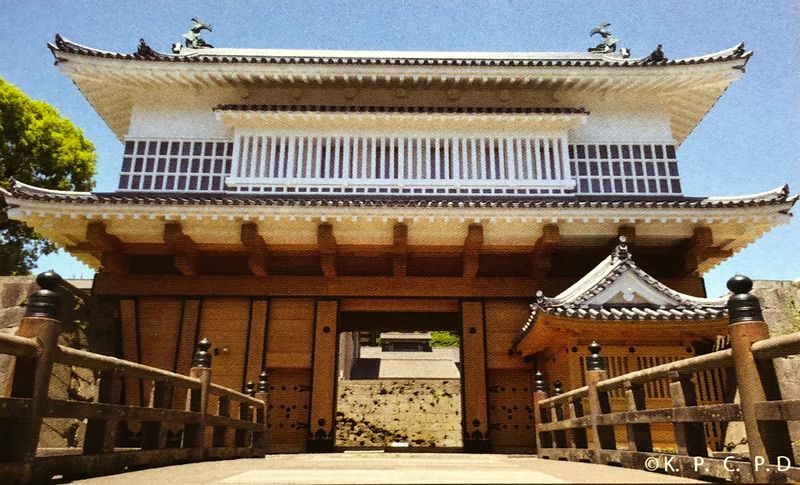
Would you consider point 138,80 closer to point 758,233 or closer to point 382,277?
point 382,277

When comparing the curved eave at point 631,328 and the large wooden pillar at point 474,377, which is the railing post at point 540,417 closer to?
the curved eave at point 631,328

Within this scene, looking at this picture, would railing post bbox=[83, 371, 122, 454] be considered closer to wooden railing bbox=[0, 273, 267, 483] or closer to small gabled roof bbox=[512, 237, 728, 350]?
wooden railing bbox=[0, 273, 267, 483]

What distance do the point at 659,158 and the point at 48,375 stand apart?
12.5 metres

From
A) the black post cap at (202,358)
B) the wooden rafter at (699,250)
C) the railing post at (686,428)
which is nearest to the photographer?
the railing post at (686,428)

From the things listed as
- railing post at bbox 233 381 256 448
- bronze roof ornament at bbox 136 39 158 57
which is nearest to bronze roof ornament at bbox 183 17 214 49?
bronze roof ornament at bbox 136 39 158 57

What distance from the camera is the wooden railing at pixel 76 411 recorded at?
3.49 metres

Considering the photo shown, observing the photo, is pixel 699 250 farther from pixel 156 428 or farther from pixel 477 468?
pixel 156 428

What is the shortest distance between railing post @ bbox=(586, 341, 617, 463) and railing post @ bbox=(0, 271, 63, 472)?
5.07 meters

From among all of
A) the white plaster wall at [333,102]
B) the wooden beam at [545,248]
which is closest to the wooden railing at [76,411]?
the wooden beam at [545,248]

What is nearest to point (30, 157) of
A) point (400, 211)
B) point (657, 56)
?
point (400, 211)

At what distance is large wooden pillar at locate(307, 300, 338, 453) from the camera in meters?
10.3

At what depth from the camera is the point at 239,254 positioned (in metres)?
11.4

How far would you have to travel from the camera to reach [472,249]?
10.7 meters

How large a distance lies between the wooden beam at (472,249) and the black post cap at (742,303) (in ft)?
21.9
